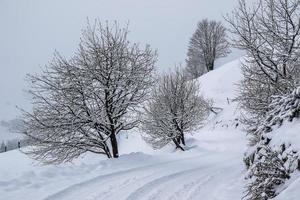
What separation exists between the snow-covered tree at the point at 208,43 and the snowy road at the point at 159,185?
157 feet

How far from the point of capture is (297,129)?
294 inches

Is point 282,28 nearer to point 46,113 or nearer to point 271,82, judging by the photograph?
point 271,82

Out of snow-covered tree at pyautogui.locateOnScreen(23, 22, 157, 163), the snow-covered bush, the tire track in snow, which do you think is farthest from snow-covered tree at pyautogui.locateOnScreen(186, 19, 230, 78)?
the snow-covered bush

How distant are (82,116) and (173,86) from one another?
32.4ft

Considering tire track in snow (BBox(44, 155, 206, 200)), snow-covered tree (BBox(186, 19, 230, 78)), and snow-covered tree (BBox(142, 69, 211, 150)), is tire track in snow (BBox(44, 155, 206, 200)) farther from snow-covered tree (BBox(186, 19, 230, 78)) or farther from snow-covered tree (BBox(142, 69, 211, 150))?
snow-covered tree (BBox(186, 19, 230, 78))

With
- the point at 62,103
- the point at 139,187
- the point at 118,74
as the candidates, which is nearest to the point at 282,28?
the point at 118,74

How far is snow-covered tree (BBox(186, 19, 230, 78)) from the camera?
5872 cm

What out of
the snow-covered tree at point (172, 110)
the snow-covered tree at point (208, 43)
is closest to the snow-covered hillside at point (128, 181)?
the snow-covered tree at point (172, 110)

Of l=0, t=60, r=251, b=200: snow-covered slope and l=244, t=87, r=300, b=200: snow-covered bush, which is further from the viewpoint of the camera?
l=0, t=60, r=251, b=200: snow-covered slope

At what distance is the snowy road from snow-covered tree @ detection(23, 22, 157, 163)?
17.1 feet

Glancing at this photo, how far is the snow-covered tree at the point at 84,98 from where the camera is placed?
1683cm

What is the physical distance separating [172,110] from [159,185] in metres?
14.9

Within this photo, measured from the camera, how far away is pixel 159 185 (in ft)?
32.3

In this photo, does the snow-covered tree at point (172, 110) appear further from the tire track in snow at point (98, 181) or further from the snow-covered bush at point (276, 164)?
the snow-covered bush at point (276, 164)
